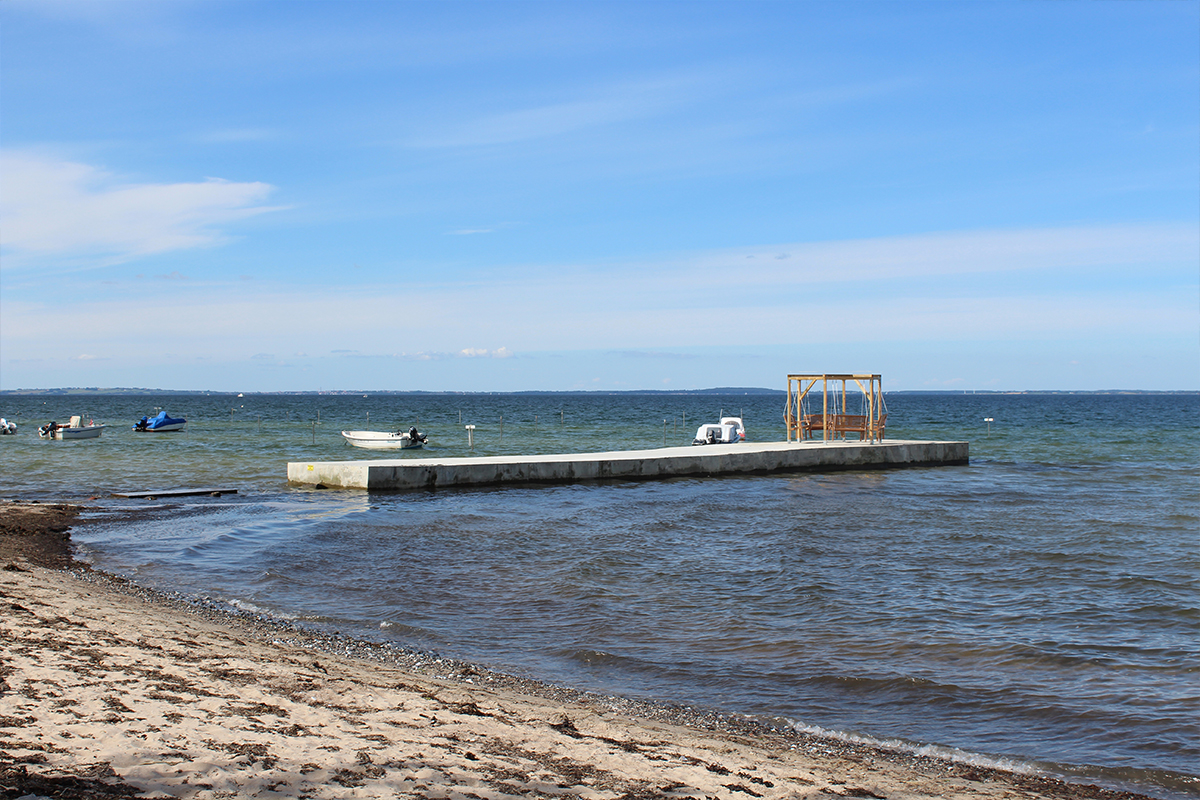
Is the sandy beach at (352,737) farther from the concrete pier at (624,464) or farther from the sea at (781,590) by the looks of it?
the concrete pier at (624,464)

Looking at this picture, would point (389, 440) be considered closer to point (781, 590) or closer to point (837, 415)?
point (837, 415)

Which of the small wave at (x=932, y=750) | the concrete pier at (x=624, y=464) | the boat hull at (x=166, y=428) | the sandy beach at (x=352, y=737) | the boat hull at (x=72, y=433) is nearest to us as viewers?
the sandy beach at (x=352, y=737)

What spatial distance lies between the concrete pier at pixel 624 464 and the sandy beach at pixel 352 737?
17.2m

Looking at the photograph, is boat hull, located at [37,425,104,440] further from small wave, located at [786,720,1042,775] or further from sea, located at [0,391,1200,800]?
small wave, located at [786,720,1042,775]

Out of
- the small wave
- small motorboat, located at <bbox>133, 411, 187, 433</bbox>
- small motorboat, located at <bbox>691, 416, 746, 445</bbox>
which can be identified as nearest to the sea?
the small wave

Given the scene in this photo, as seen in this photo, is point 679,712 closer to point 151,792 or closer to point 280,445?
point 151,792

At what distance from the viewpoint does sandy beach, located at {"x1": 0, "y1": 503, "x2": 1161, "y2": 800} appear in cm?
516

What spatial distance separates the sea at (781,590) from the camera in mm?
8391

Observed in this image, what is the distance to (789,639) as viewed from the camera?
10.7 metres

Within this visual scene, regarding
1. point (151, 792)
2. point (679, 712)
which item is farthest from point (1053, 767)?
point (151, 792)

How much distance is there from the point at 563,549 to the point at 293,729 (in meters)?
10.9

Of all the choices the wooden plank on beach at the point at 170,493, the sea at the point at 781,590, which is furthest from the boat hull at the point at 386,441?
the wooden plank on beach at the point at 170,493

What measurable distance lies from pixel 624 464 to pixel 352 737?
949 inches

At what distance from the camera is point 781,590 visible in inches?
528
